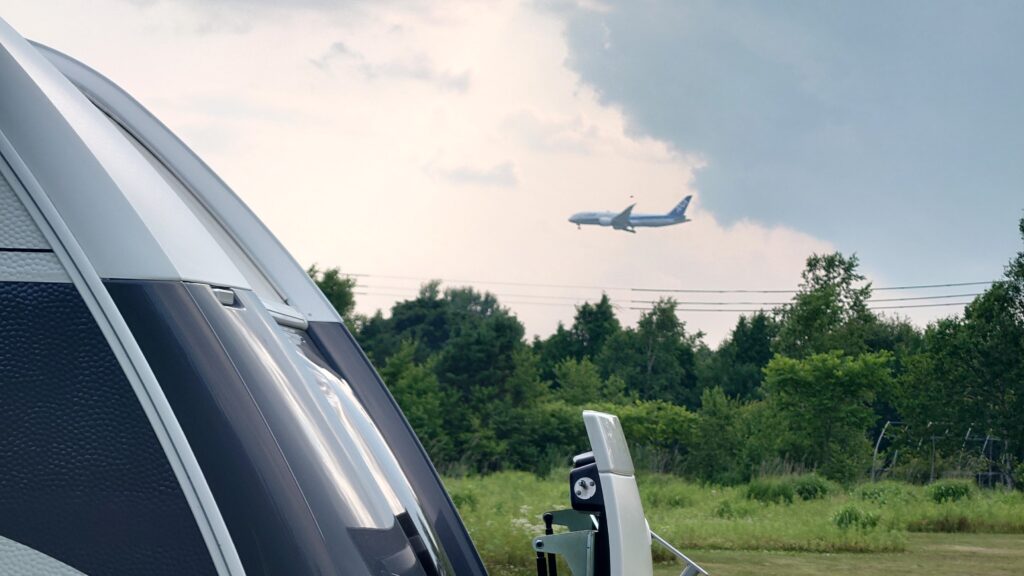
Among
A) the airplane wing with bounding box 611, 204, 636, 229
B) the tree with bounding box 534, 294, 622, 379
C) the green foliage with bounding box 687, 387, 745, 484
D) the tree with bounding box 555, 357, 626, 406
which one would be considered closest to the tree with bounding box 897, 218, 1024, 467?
the green foliage with bounding box 687, 387, 745, 484

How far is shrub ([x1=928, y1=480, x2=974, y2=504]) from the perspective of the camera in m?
19.4

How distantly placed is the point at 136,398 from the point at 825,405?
95.5ft

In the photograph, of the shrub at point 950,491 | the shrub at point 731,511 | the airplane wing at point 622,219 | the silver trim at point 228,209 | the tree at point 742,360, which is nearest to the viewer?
the silver trim at point 228,209

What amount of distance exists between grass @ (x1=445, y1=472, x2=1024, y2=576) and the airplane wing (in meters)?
48.0

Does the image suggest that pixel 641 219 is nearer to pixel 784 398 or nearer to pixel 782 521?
pixel 784 398

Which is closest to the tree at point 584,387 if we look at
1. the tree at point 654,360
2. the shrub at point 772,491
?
the tree at point 654,360

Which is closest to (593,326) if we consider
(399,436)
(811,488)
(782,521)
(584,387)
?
(584,387)

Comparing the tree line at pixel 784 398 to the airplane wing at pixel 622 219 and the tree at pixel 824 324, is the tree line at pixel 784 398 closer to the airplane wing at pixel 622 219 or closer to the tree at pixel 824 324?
the tree at pixel 824 324

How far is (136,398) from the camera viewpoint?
86 cm

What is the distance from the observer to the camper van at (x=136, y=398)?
33.5 inches

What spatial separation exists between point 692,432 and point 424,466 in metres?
30.9

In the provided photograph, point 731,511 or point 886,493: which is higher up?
point 886,493

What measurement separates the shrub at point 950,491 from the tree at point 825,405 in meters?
7.83

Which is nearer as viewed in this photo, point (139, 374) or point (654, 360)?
point (139, 374)
